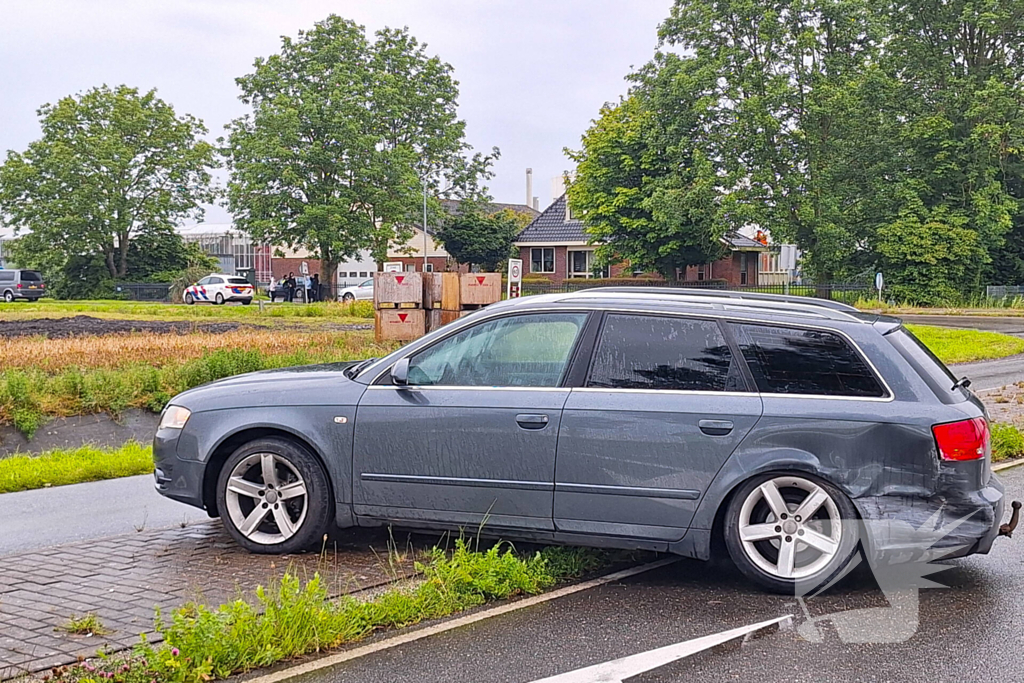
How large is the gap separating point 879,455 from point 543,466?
1.79 metres

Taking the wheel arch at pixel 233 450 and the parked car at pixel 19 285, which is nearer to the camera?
the wheel arch at pixel 233 450

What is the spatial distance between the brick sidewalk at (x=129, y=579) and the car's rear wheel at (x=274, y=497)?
0.41 ft

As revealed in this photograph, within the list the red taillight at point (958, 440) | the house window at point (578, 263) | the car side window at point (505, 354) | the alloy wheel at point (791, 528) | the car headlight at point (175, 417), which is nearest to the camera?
the red taillight at point (958, 440)

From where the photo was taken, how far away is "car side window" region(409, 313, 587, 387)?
6293 mm

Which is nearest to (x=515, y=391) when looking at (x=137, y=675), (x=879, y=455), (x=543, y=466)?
(x=543, y=466)

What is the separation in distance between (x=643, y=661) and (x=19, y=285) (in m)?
65.3

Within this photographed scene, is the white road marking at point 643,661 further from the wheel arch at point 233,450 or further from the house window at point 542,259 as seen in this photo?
the house window at point 542,259

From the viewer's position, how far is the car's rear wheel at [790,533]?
578 centimetres

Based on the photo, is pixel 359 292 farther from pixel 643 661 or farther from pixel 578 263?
pixel 643 661

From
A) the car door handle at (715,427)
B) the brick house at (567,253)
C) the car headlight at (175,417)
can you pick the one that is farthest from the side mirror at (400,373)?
the brick house at (567,253)

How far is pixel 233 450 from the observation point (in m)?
6.77

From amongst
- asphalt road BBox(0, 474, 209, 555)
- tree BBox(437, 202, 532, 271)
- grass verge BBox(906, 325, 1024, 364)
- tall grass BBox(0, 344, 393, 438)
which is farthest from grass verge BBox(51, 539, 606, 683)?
tree BBox(437, 202, 532, 271)

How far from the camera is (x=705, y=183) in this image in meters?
50.4

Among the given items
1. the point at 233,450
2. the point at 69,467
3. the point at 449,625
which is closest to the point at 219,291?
the point at 69,467
